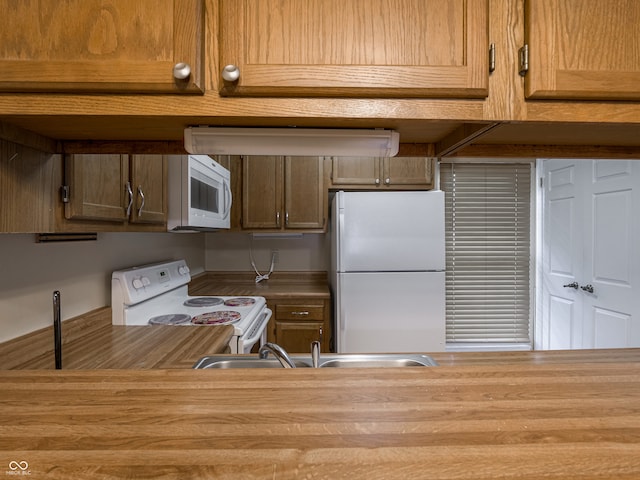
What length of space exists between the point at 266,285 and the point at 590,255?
249 cm

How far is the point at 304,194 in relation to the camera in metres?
2.80

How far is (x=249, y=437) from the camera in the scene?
1.52ft

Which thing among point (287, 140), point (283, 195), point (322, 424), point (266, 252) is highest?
point (283, 195)

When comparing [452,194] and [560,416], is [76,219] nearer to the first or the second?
[560,416]

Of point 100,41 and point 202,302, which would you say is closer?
point 100,41

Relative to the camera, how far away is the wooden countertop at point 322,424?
1.35ft

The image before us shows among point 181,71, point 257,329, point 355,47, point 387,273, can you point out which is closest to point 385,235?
point 387,273

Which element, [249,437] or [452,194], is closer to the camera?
[249,437]

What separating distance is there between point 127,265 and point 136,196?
0.65m

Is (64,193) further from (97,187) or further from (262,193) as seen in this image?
(262,193)

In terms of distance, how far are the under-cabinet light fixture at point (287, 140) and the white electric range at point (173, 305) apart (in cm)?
107

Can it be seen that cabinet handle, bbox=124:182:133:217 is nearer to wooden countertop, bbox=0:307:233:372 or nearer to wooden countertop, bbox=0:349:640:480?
wooden countertop, bbox=0:307:233:372

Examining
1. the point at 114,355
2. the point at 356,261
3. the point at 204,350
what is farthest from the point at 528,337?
the point at 114,355

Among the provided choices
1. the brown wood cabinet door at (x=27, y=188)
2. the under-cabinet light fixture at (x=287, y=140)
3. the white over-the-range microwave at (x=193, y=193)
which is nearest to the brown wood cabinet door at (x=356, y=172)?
the white over-the-range microwave at (x=193, y=193)
